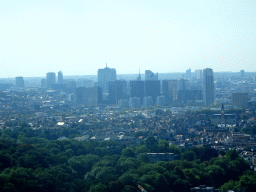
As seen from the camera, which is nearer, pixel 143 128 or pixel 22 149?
pixel 22 149

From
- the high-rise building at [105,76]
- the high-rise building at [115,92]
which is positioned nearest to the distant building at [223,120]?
the high-rise building at [115,92]

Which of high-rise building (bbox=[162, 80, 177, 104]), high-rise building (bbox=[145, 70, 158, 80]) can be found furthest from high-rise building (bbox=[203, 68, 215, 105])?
high-rise building (bbox=[145, 70, 158, 80])

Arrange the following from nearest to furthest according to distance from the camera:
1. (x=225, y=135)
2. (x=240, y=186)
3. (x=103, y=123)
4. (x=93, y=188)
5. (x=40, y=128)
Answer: (x=93, y=188) → (x=240, y=186) → (x=225, y=135) → (x=40, y=128) → (x=103, y=123)

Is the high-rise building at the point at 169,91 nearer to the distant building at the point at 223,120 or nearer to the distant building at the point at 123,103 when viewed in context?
the distant building at the point at 123,103

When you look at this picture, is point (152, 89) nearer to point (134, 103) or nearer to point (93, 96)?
point (134, 103)

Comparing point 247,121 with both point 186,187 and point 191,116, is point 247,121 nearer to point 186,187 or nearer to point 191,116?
point 191,116

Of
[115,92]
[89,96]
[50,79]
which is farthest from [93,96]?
[50,79]

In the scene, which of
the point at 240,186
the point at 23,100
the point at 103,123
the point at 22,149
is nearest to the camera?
the point at 240,186

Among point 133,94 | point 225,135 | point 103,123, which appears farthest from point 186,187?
point 133,94
